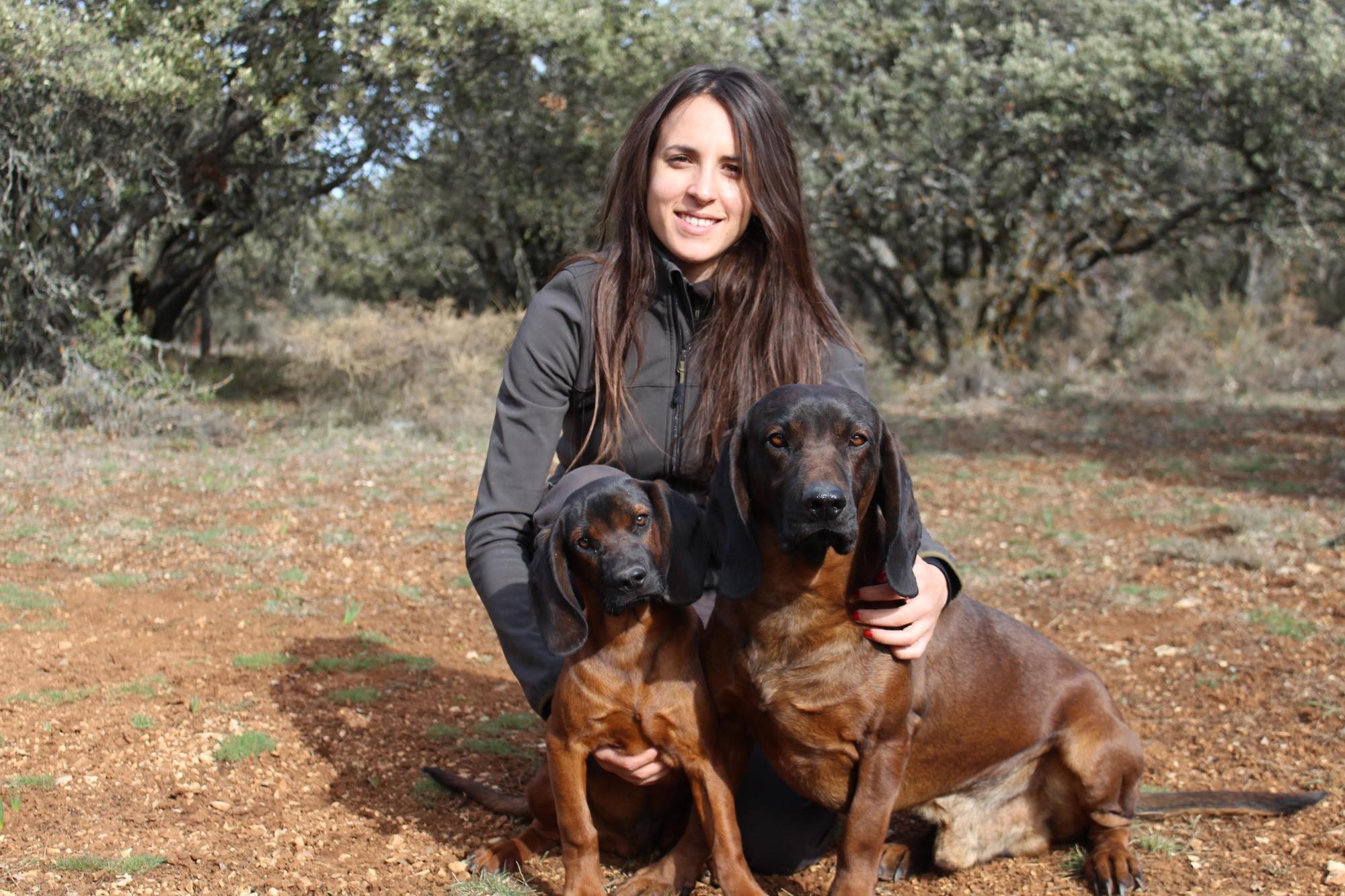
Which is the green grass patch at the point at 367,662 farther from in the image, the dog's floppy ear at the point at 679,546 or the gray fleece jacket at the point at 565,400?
the dog's floppy ear at the point at 679,546

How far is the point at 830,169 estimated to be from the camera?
1648 centimetres

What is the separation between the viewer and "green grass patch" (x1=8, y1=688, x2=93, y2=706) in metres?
4.43

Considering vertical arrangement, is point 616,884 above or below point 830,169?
below

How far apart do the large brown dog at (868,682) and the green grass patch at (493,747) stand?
1475 millimetres

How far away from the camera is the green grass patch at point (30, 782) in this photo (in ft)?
12.1

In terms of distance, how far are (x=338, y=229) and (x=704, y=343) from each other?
15680mm

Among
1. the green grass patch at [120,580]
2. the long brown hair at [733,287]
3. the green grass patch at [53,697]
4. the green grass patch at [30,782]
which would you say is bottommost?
the green grass patch at [120,580]

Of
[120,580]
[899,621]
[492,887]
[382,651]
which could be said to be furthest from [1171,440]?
[492,887]

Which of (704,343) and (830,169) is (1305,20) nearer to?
(830,169)

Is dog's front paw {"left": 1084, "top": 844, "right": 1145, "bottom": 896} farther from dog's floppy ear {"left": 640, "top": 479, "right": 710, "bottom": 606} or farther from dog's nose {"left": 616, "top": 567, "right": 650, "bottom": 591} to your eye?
dog's nose {"left": 616, "top": 567, "right": 650, "bottom": 591}

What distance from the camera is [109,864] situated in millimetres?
3158

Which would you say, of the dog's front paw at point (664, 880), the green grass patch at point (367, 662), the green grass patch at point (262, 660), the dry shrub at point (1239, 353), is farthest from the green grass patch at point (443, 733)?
the dry shrub at point (1239, 353)

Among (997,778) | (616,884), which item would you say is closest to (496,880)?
(616,884)

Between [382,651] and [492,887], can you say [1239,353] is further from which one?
[492,887]
